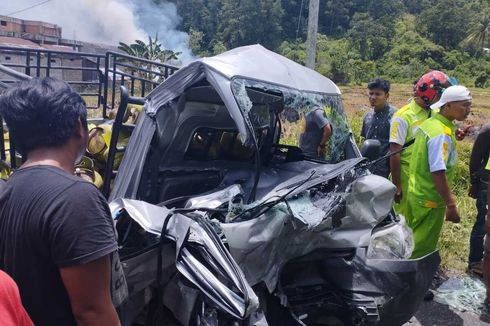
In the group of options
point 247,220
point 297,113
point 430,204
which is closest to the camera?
point 247,220

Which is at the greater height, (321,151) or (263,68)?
(263,68)

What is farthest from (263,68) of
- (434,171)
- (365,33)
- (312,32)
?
(365,33)

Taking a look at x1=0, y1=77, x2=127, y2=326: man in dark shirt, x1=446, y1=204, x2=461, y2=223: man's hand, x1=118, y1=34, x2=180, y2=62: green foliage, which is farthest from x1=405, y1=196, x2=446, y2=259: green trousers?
x1=118, y1=34, x2=180, y2=62: green foliage

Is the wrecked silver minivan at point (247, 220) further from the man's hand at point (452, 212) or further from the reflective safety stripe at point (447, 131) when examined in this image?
the reflective safety stripe at point (447, 131)

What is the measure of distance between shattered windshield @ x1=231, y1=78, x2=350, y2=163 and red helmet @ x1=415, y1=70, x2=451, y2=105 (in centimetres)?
99

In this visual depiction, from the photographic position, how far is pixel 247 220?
236 centimetres

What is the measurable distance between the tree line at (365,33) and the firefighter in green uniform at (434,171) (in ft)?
153

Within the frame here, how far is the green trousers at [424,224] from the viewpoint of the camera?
3.84 meters

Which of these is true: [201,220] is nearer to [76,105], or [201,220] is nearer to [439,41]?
[76,105]

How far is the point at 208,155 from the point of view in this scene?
11.3 ft

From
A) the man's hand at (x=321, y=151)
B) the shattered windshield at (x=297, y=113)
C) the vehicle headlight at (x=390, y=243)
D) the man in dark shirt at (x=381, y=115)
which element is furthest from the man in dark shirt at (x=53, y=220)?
the man in dark shirt at (x=381, y=115)

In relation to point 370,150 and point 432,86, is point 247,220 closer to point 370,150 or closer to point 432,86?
point 370,150

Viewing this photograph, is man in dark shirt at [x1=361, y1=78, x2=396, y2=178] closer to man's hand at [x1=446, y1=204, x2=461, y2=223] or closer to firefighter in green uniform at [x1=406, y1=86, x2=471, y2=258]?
firefighter in green uniform at [x1=406, y1=86, x2=471, y2=258]

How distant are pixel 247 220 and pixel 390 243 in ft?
3.75
